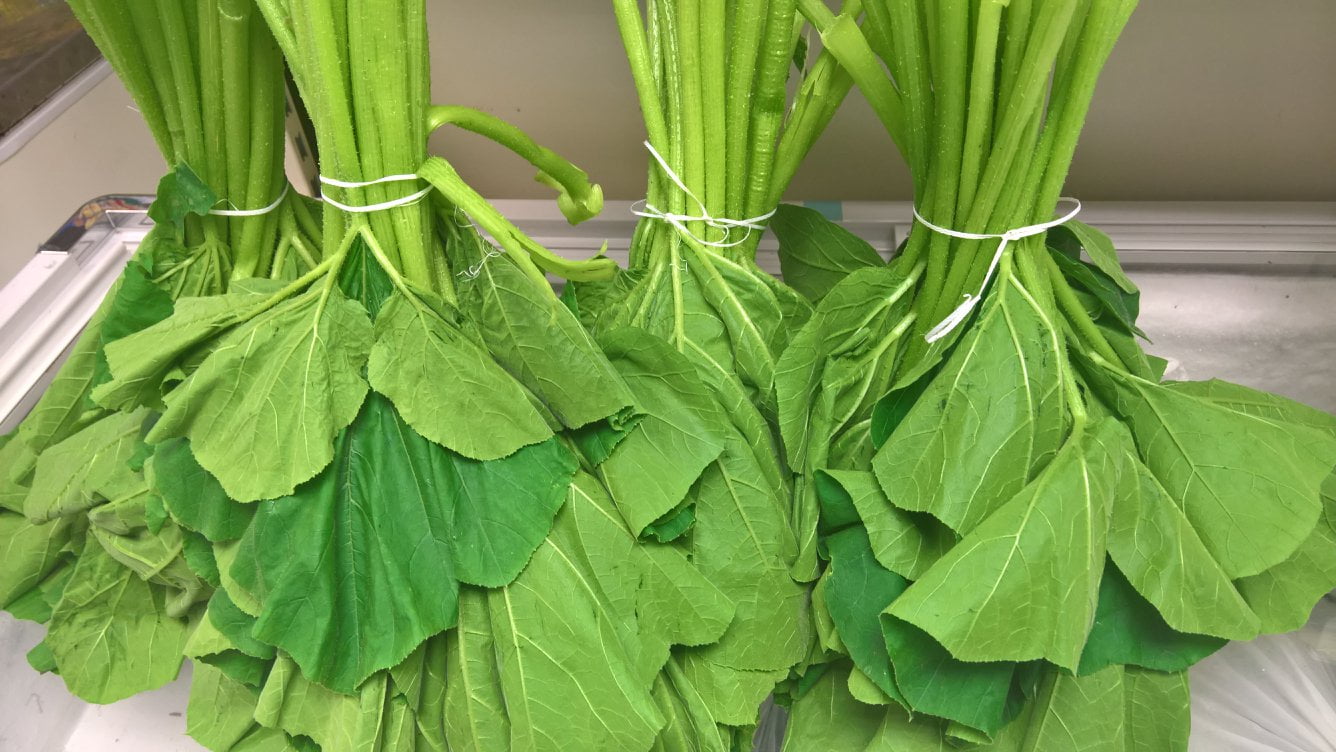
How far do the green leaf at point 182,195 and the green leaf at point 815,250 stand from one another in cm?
51

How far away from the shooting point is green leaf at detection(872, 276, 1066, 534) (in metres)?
0.60

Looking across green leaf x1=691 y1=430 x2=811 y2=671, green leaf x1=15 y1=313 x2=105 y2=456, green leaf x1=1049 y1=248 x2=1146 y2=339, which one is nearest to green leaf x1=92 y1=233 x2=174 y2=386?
green leaf x1=15 y1=313 x2=105 y2=456

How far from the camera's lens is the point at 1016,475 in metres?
0.61

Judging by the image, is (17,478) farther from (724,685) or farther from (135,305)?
(724,685)

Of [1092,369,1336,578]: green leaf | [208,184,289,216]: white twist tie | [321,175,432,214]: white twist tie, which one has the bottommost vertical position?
[1092,369,1336,578]: green leaf

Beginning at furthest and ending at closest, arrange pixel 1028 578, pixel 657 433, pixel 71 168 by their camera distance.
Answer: pixel 71 168 → pixel 657 433 → pixel 1028 578

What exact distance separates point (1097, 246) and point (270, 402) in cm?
67

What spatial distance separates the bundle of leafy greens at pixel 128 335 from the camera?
2.26ft

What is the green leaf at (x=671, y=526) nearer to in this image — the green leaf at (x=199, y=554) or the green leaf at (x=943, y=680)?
the green leaf at (x=943, y=680)

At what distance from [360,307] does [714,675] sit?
0.39 m

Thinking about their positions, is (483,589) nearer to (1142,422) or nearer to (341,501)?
(341,501)

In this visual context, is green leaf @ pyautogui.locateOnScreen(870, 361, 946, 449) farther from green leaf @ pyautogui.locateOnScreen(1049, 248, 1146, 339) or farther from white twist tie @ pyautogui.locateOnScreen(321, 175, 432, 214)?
white twist tie @ pyautogui.locateOnScreen(321, 175, 432, 214)

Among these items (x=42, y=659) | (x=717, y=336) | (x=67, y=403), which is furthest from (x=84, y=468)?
(x=717, y=336)

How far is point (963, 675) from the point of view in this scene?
584 millimetres
